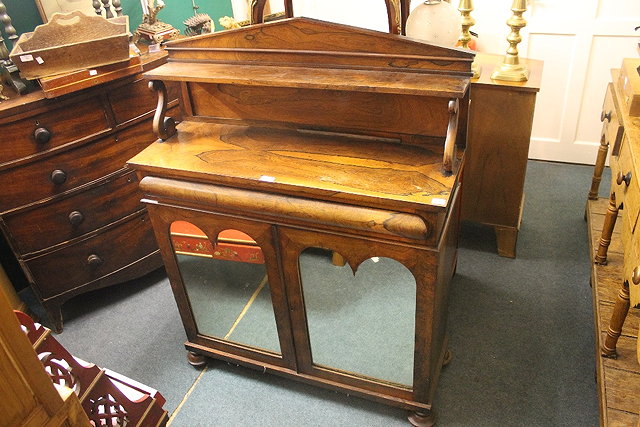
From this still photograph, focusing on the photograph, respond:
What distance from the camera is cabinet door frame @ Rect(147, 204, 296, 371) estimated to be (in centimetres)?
155

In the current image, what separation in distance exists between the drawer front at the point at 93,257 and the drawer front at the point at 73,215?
51mm

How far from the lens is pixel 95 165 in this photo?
2080 millimetres

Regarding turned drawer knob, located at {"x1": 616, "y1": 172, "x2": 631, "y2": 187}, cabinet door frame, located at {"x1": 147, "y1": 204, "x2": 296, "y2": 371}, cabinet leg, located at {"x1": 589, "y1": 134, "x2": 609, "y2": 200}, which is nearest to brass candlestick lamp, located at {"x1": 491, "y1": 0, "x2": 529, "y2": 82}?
cabinet leg, located at {"x1": 589, "y1": 134, "x2": 609, "y2": 200}

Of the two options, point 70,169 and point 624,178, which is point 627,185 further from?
point 70,169

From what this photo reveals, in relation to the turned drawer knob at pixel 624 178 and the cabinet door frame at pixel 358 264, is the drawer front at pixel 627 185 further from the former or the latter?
the cabinet door frame at pixel 358 264

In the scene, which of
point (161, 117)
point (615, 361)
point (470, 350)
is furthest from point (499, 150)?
point (161, 117)

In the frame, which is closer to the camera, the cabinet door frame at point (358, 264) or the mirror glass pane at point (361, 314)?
the cabinet door frame at point (358, 264)

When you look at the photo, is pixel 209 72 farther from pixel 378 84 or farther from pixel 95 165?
Result: pixel 95 165

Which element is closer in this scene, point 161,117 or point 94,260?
point 161,117

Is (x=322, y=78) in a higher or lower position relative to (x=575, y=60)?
higher

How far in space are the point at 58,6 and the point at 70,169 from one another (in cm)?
78

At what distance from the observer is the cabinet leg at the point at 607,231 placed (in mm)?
1850

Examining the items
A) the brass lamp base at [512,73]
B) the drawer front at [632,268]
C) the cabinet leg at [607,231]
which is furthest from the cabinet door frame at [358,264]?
the brass lamp base at [512,73]

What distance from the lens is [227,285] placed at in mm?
1812
